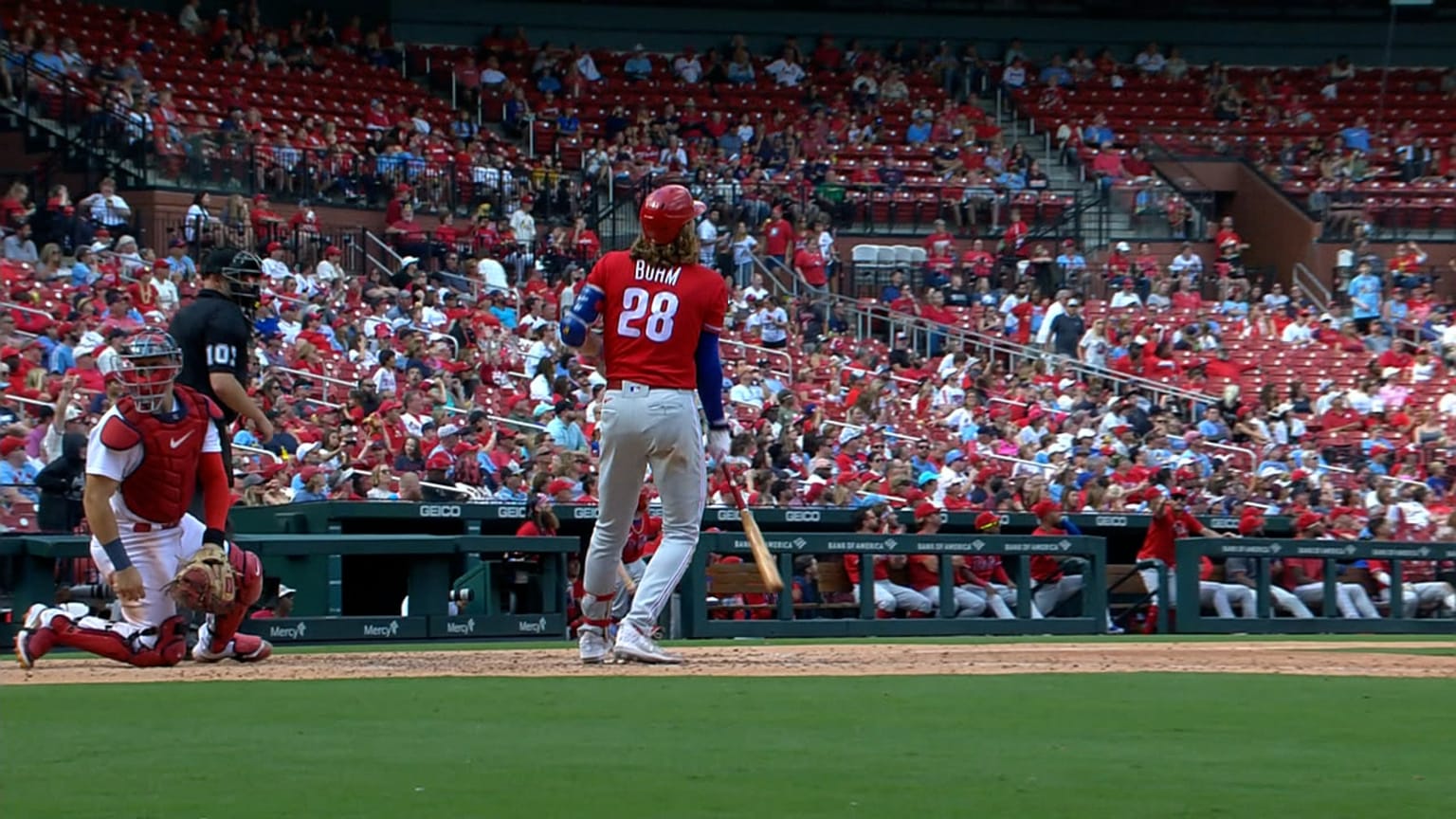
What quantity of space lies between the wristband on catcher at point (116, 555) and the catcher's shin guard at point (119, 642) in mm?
319

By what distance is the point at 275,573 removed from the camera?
13.4 m

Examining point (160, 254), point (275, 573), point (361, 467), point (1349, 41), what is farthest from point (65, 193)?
point (1349, 41)

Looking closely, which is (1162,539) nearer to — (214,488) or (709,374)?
(709,374)

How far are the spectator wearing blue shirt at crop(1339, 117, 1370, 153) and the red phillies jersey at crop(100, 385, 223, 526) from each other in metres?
30.8

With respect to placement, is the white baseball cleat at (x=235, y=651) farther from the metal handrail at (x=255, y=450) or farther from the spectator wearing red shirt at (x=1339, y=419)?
the spectator wearing red shirt at (x=1339, y=419)

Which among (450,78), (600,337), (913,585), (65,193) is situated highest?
(450,78)

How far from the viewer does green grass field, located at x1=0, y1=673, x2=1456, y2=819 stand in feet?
16.9

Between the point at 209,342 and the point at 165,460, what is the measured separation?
69 centimetres

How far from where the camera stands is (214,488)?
929cm

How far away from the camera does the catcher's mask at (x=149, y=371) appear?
8.84m

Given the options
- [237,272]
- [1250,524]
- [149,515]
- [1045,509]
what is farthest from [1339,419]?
[149,515]

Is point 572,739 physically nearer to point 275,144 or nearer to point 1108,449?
point 1108,449

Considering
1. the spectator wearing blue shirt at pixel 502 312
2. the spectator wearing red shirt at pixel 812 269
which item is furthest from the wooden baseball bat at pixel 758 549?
the spectator wearing red shirt at pixel 812 269

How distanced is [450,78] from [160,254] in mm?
10353
